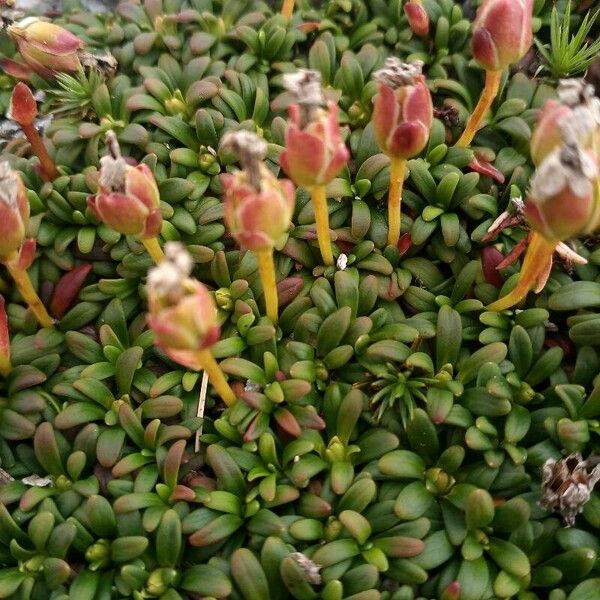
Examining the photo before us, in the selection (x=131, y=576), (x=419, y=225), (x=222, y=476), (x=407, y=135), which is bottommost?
(x=131, y=576)

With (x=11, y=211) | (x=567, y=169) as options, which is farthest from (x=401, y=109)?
(x=11, y=211)

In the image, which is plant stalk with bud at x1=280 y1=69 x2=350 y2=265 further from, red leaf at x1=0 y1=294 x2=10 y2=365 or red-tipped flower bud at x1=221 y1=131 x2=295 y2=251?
red leaf at x1=0 y1=294 x2=10 y2=365

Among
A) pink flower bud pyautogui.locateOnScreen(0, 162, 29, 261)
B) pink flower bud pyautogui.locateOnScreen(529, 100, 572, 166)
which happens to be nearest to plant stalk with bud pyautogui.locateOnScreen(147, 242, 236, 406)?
A: pink flower bud pyautogui.locateOnScreen(0, 162, 29, 261)

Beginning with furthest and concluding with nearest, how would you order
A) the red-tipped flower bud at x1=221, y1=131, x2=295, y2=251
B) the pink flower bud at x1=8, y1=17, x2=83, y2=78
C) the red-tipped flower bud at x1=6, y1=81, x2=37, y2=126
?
the pink flower bud at x1=8, y1=17, x2=83, y2=78 → the red-tipped flower bud at x1=6, y1=81, x2=37, y2=126 → the red-tipped flower bud at x1=221, y1=131, x2=295, y2=251

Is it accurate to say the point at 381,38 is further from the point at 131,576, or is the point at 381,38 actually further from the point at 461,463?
the point at 131,576

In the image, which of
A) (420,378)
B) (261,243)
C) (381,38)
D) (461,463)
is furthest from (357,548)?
(381,38)

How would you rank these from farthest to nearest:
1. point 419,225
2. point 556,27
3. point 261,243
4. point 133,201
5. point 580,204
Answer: point 556,27 < point 419,225 < point 133,201 < point 261,243 < point 580,204
